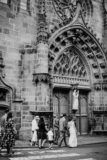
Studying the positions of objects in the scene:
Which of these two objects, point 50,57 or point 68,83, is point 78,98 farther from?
point 50,57

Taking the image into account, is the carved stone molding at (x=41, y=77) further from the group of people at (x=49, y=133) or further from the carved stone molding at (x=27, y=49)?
the group of people at (x=49, y=133)

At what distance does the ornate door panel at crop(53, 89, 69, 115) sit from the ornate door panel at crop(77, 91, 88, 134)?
1176mm

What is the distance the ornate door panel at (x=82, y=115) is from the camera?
17.3 metres

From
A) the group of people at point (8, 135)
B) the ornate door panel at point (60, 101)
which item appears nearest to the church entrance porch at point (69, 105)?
the ornate door panel at point (60, 101)

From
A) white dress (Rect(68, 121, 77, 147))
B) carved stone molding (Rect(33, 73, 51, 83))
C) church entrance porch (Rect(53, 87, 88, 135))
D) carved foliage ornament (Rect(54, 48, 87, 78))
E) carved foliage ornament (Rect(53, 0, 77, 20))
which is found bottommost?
white dress (Rect(68, 121, 77, 147))

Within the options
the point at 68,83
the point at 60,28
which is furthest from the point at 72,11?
the point at 68,83

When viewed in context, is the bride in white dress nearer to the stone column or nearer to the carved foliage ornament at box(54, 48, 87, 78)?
the stone column

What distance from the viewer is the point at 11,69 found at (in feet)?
46.0

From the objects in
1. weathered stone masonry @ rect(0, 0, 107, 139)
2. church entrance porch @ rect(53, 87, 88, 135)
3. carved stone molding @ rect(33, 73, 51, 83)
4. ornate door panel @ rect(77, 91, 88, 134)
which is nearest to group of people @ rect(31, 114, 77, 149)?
weathered stone masonry @ rect(0, 0, 107, 139)

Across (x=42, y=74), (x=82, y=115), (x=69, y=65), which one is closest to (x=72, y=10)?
(x=69, y=65)

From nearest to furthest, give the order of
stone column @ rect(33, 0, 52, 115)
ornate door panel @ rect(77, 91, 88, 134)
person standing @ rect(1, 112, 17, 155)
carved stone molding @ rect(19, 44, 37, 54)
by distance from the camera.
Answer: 1. person standing @ rect(1, 112, 17, 155)
2. stone column @ rect(33, 0, 52, 115)
3. carved stone molding @ rect(19, 44, 37, 54)
4. ornate door panel @ rect(77, 91, 88, 134)

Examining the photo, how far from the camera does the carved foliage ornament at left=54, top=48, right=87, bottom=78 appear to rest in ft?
54.9

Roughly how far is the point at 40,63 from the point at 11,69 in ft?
5.45

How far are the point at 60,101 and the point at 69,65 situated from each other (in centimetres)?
259
